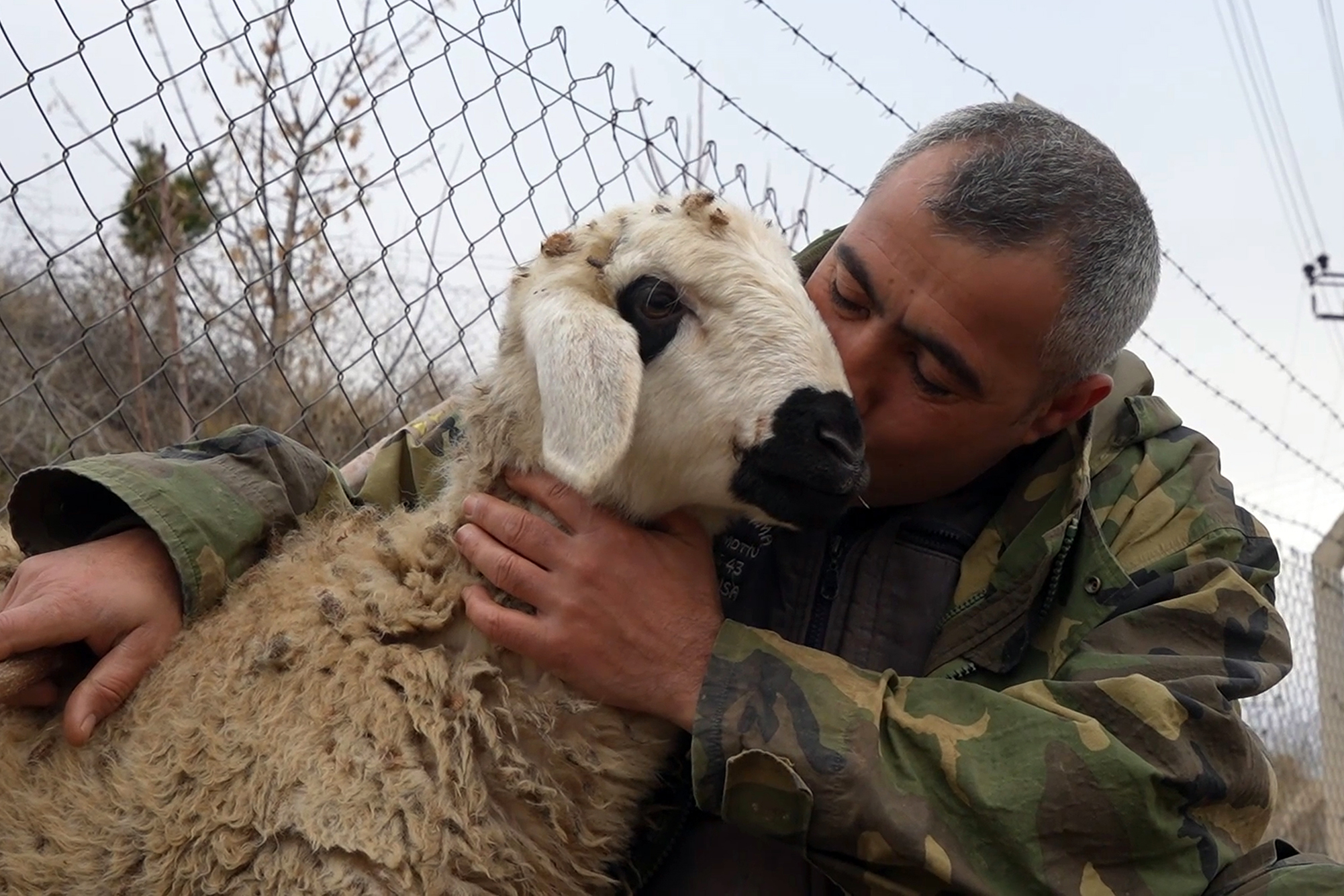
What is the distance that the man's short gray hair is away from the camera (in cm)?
241

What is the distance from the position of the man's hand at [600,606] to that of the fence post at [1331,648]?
5.60 meters

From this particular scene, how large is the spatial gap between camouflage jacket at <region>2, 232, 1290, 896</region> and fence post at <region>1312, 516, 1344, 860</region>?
4.64 meters

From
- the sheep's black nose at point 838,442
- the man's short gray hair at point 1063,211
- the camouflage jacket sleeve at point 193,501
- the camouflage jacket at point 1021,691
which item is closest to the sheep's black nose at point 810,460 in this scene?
the sheep's black nose at point 838,442

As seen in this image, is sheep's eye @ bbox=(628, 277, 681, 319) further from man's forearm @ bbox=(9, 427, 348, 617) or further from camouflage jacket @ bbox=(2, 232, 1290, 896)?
man's forearm @ bbox=(9, 427, 348, 617)

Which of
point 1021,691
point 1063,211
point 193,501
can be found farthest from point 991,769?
point 193,501

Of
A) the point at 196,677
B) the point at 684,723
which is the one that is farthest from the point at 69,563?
the point at 684,723

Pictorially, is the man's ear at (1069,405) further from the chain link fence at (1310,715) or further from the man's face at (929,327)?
the chain link fence at (1310,715)

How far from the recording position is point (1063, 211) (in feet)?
8.08

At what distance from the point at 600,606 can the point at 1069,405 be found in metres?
1.23

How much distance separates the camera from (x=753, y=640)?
2061 mm

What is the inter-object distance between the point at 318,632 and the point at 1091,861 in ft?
4.83

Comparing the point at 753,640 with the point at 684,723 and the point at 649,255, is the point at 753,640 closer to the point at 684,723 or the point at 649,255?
the point at 684,723

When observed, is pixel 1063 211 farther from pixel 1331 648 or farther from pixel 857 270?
pixel 1331 648

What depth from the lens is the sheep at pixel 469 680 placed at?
6.47ft
